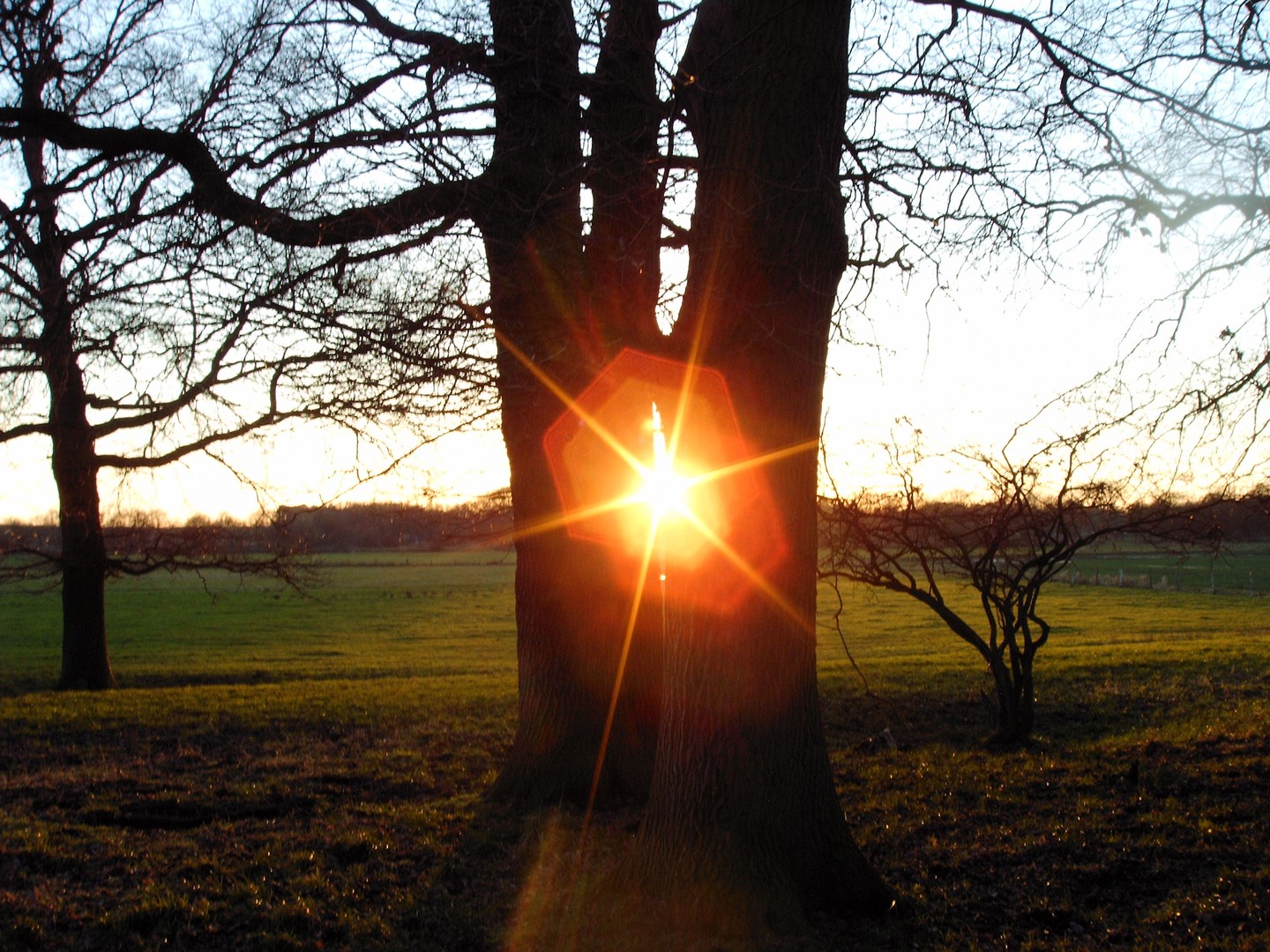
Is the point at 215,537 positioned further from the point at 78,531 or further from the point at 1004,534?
the point at 1004,534

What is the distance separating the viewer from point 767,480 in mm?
4926

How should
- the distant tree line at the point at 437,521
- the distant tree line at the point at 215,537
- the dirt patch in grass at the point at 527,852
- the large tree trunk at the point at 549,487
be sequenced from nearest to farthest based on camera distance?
the dirt patch in grass at the point at 527,852 → the large tree trunk at the point at 549,487 → the distant tree line at the point at 437,521 → the distant tree line at the point at 215,537

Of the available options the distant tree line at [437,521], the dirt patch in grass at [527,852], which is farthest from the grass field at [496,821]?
the distant tree line at [437,521]

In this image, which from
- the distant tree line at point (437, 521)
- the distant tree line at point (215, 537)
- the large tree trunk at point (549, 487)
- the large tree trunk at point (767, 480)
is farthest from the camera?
the distant tree line at point (215, 537)

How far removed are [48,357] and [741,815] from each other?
619cm

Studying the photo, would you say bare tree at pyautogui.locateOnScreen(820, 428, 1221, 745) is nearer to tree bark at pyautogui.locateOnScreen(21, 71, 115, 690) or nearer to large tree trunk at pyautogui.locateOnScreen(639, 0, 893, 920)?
large tree trunk at pyautogui.locateOnScreen(639, 0, 893, 920)

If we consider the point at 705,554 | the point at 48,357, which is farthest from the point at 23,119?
the point at 705,554

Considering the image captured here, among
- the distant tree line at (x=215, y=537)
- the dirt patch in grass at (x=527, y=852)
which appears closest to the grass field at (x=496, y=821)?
the dirt patch in grass at (x=527, y=852)

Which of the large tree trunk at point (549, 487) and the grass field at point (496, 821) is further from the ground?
the large tree trunk at point (549, 487)

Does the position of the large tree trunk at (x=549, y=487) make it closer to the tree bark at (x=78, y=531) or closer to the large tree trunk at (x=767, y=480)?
the large tree trunk at (x=767, y=480)

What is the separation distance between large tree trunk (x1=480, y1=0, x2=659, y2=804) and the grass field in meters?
0.59

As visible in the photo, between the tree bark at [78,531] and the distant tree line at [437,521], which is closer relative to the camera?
the distant tree line at [437,521]

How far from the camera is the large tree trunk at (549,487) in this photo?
6.06 metres

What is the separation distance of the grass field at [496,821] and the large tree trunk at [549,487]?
594 millimetres
